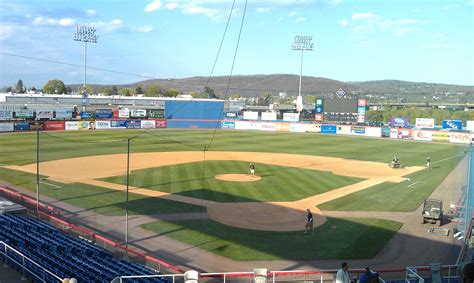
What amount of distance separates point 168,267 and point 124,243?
15.1 feet

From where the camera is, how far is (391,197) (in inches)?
1185

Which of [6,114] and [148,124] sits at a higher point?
[6,114]

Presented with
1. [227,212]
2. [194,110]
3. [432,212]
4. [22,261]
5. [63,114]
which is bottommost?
[227,212]

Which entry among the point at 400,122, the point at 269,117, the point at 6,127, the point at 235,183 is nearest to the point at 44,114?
the point at 6,127

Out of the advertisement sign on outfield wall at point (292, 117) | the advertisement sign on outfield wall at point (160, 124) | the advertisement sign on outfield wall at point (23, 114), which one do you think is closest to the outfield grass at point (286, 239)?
the advertisement sign on outfield wall at point (23, 114)

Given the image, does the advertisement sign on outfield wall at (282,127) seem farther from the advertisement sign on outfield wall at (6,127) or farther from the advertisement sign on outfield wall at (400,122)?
the advertisement sign on outfield wall at (6,127)

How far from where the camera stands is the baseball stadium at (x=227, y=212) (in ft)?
50.8

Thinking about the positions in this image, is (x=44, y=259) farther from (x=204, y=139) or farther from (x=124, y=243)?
(x=204, y=139)

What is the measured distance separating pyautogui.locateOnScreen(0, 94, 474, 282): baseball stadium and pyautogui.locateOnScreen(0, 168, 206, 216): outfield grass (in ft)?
0.39

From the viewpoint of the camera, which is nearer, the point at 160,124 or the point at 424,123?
the point at 424,123

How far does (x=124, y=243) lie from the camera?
1922 centimetres

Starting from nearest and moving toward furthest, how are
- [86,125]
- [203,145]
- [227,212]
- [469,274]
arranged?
[469,274] < [227,212] < [203,145] < [86,125]

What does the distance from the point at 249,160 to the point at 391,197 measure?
18.7 m

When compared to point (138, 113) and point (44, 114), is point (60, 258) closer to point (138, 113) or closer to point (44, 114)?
point (44, 114)
